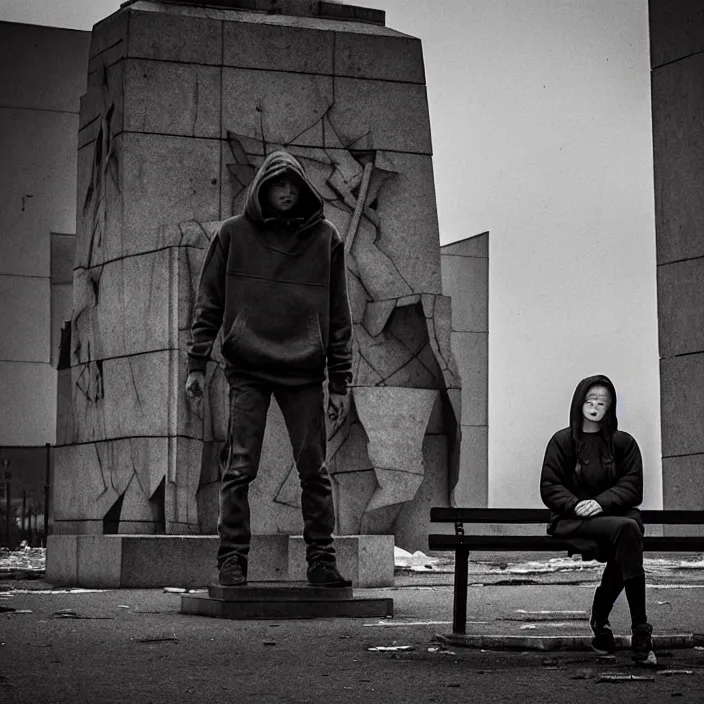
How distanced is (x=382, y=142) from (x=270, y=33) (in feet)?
4.00

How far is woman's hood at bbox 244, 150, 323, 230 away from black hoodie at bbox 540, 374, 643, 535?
6.98ft

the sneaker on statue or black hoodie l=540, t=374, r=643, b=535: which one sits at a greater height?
black hoodie l=540, t=374, r=643, b=535

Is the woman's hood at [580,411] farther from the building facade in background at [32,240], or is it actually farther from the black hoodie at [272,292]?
the building facade in background at [32,240]

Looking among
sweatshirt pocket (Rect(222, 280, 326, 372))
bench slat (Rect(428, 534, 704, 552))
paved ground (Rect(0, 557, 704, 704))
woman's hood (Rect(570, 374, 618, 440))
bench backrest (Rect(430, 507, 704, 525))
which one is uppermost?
sweatshirt pocket (Rect(222, 280, 326, 372))

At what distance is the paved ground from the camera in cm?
469

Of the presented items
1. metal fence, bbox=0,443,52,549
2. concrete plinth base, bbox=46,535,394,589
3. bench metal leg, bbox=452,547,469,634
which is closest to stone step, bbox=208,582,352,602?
bench metal leg, bbox=452,547,469,634

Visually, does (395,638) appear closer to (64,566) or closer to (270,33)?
(64,566)

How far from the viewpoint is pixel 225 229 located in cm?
763

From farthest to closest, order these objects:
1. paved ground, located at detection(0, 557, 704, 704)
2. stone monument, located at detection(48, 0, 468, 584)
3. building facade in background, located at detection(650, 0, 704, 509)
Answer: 1. building facade in background, located at detection(650, 0, 704, 509)
2. stone monument, located at detection(48, 0, 468, 584)
3. paved ground, located at detection(0, 557, 704, 704)

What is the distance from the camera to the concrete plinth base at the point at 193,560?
10.5 meters

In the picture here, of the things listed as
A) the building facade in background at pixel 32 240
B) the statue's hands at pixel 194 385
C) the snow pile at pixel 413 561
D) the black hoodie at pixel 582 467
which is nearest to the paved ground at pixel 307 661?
the black hoodie at pixel 582 467

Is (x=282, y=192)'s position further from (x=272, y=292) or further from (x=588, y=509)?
(x=588, y=509)

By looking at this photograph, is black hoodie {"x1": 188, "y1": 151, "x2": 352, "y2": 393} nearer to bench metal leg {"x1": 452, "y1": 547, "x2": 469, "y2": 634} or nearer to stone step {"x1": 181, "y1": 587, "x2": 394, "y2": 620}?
stone step {"x1": 181, "y1": 587, "x2": 394, "y2": 620}

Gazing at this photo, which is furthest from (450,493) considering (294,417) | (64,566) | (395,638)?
(395,638)
